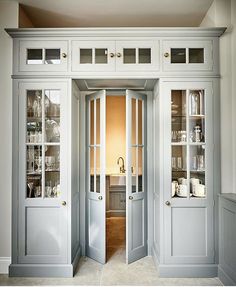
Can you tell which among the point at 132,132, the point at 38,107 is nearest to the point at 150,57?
the point at 132,132

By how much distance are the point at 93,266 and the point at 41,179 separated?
1265 mm

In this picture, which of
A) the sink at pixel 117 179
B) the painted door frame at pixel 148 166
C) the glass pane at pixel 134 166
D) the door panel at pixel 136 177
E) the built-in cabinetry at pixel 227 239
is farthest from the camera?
the sink at pixel 117 179

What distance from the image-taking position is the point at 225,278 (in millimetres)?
2627

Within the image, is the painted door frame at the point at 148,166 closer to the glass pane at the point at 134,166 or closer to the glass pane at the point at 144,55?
the glass pane at the point at 134,166

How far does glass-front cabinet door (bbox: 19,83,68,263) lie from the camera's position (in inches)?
112

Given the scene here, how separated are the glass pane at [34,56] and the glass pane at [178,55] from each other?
1513mm

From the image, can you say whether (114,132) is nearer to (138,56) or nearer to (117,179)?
(117,179)

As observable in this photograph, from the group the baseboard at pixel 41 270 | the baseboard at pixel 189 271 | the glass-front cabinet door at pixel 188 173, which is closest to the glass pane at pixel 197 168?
the glass-front cabinet door at pixel 188 173

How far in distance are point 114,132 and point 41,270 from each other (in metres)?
3.35

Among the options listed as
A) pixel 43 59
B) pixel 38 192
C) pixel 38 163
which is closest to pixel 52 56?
pixel 43 59

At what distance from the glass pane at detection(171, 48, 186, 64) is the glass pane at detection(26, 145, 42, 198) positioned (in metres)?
1.87

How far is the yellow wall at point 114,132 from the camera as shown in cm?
557

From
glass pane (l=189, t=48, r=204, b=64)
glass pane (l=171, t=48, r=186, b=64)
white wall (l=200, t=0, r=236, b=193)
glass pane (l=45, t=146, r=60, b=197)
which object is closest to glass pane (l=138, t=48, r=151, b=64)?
glass pane (l=171, t=48, r=186, b=64)

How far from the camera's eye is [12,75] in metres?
2.86
